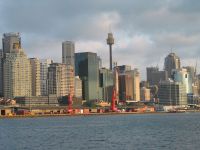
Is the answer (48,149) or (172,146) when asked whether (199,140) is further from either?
(48,149)

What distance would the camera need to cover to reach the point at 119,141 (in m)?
84.9

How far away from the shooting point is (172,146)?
74.4m

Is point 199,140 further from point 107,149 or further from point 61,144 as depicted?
point 61,144

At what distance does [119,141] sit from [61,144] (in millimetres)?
10369

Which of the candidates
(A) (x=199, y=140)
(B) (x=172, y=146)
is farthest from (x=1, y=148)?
(A) (x=199, y=140)

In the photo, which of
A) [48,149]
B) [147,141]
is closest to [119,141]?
[147,141]

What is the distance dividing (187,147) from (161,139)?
52.1 ft

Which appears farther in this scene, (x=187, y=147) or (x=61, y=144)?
(x=61, y=144)

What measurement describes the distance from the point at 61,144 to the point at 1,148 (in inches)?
404

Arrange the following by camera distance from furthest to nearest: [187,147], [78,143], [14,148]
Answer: [78,143], [14,148], [187,147]

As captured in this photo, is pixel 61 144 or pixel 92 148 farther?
pixel 61 144

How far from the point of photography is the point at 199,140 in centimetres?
8125

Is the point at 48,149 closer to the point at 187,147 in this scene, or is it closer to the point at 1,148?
the point at 1,148

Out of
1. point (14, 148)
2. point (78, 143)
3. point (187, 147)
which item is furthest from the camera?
point (78, 143)
